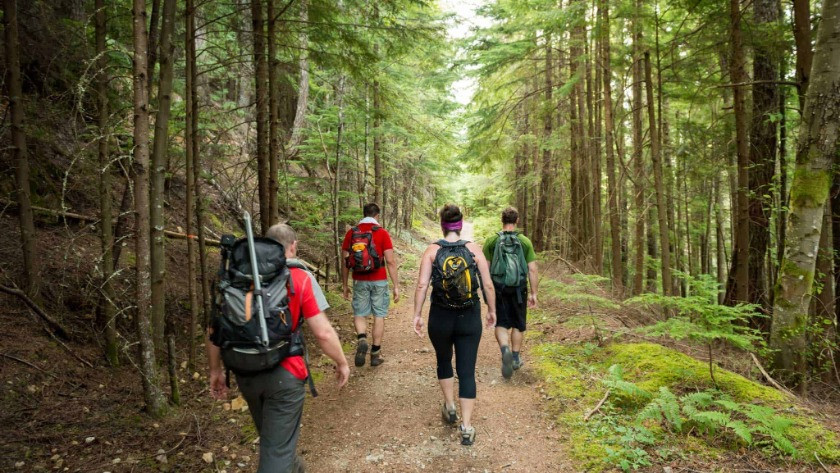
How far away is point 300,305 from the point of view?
→ 2.94 meters

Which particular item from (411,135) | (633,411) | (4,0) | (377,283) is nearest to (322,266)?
(411,135)

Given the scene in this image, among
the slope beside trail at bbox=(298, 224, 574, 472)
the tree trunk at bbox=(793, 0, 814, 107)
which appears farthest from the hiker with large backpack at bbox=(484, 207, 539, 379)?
the tree trunk at bbox=(793, 0, 814, 107)

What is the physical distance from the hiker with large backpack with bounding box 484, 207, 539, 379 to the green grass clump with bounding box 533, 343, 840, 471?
869 mm

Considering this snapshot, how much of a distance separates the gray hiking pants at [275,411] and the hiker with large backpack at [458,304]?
1700 mm

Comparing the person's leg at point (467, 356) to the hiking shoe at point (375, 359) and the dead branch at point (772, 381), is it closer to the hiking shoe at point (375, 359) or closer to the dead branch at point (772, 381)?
the hiking shoe at point (375, 359)

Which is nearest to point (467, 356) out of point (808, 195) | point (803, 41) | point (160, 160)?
point (160, 160)

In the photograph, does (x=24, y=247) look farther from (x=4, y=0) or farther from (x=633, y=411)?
(x=633, y=411)

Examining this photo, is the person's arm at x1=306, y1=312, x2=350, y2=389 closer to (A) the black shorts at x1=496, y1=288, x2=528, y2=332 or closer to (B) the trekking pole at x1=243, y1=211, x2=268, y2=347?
(B) the trekking pole at x1=243, y1=211, x2=268, y2=347

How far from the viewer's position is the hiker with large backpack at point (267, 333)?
8.77 ft

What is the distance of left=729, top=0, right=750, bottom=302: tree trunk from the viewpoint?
6474 mm

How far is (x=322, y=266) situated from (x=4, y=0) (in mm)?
8341

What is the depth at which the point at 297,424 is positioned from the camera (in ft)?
9.71

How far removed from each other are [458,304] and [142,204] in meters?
3.18

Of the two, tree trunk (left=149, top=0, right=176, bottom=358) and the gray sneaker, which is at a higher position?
tree trunk (left=149, top=0, right=176, bottom=358)
